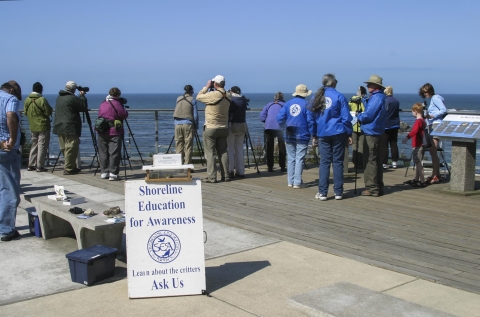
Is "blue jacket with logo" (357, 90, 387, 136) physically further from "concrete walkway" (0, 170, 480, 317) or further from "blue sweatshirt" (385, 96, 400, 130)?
"concrete walkway" (0, 170, 480, 317)

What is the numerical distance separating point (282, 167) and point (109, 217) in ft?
21.4

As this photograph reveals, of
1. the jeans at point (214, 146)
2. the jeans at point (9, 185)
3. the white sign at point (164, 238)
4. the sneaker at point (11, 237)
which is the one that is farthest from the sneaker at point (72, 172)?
the white sign at point (164, 238)

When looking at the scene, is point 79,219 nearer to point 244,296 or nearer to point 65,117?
point 244,296

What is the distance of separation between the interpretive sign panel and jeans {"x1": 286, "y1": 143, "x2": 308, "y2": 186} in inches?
84.1

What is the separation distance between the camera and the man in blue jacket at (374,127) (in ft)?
29.6

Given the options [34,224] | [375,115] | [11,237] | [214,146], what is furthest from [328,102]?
[11,237]

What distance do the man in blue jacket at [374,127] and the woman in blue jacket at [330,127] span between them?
0.39m

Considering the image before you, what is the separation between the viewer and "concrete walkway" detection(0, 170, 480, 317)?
4.62 m

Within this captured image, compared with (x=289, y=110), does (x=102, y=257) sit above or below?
below

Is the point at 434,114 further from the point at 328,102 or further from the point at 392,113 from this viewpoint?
the point at 328,102

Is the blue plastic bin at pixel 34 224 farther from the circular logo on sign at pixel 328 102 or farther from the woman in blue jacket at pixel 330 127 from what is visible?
the circular logo on sign at pixel 328 102

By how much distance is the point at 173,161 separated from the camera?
5.02 metres

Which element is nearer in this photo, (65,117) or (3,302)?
(3,302)

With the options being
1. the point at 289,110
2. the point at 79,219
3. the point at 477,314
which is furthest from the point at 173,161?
the point at 289,110
